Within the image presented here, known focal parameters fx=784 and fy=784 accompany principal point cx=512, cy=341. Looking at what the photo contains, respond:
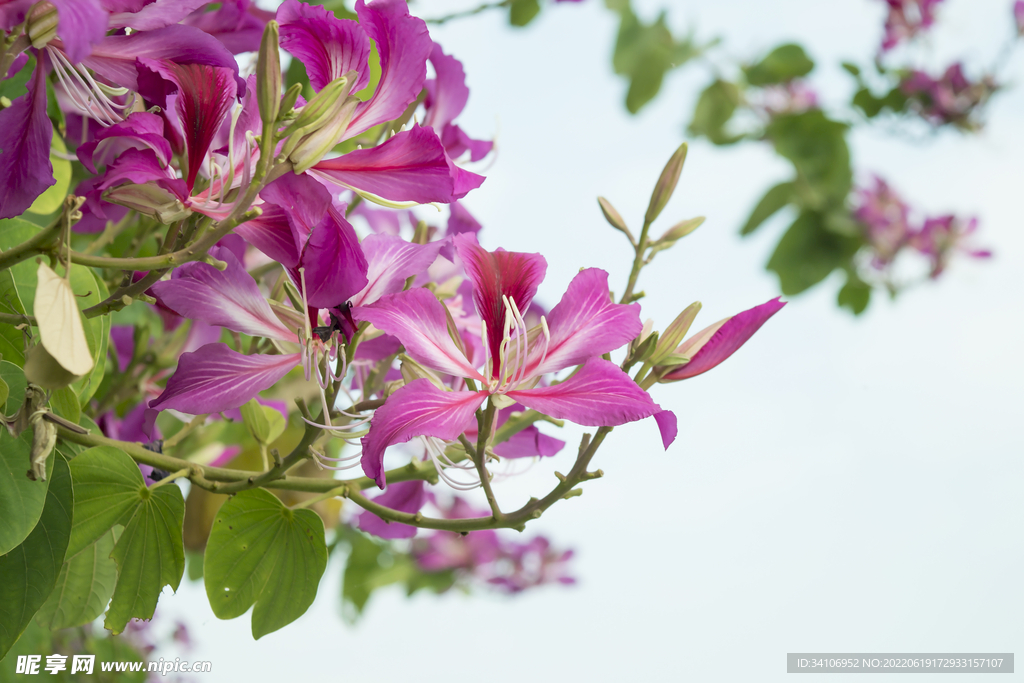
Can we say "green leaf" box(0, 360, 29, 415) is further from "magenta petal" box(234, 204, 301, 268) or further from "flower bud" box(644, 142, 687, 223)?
"flower bud" box(644, 142, 687, 223)

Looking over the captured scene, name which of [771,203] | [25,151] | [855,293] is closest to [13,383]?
[25,151]

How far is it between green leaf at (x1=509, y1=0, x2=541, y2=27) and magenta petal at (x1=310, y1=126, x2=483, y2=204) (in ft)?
2.94

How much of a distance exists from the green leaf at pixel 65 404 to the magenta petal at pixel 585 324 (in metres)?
0.28

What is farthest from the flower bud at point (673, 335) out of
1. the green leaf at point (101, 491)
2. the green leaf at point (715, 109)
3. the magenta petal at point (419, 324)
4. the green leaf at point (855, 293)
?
the green leaf at point (855, 293)

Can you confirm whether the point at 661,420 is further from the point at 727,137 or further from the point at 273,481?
the point at 727,137

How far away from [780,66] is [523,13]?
1.61 metres

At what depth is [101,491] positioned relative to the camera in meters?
0.50

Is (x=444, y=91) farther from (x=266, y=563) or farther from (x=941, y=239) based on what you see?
(x=941, y=239)

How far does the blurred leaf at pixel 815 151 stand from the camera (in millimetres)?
2537

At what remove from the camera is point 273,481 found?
0.49 meters

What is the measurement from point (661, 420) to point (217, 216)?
0.25 metres


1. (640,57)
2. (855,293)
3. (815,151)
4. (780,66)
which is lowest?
(855,293)

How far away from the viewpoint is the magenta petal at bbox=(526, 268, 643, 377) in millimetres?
419

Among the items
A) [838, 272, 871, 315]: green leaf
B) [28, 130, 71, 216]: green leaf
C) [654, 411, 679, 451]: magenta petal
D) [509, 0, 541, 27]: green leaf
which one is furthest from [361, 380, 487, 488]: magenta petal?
[838, 272, 871, 315]: green leaf
